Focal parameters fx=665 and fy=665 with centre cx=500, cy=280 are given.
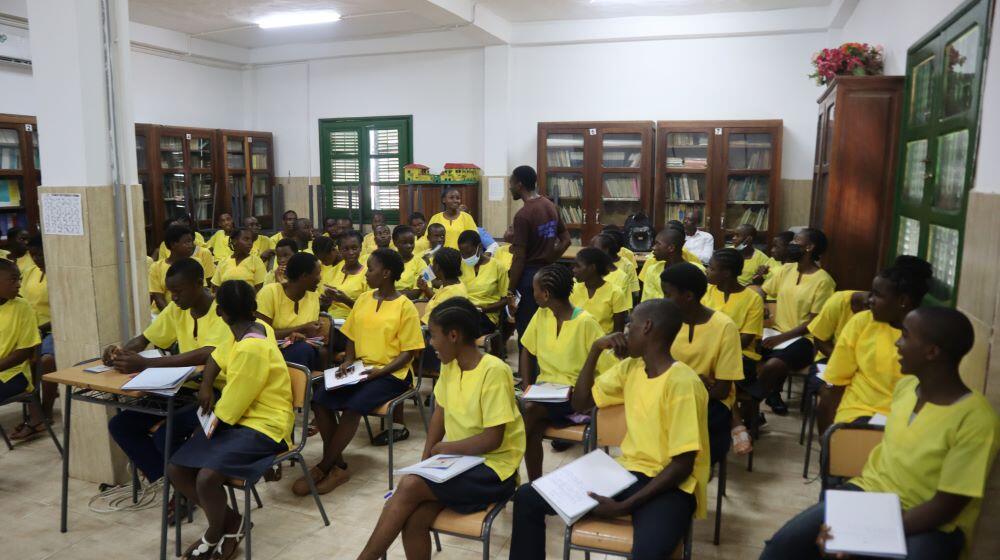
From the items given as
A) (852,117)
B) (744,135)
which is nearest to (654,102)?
(744,135)

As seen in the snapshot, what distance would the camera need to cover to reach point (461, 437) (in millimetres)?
2369

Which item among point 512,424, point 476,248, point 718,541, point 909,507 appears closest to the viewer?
point 909,507

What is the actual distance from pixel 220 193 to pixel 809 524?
8.68 meters

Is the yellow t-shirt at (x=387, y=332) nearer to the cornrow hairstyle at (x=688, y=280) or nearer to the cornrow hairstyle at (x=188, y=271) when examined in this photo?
the cornrow hairstyle at (x=188, y=271)

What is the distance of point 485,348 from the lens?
4.20m

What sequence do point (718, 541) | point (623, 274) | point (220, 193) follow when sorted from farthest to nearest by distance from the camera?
1. point (220, 193)
2. point (623, 274)
3. point (718, 541)

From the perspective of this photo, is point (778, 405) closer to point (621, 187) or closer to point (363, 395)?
point (363, 395)

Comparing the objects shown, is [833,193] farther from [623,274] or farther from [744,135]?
[744,135]

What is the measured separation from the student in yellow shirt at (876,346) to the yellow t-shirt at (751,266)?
9.14 feet

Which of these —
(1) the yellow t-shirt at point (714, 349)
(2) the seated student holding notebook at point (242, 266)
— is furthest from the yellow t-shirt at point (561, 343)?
(2) the seated student holding notebook at point (242, 266)

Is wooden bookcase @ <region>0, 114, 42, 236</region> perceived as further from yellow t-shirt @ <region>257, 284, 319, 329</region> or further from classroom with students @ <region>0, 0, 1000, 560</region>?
yellow t-shirt @ <region>257, 284, 319, 329</region>

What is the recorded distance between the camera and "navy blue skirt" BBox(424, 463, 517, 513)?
216 cm

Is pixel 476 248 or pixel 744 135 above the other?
pixel 744 135

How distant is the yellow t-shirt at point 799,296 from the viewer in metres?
4.01
